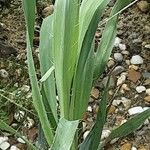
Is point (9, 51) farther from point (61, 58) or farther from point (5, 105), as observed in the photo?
point (61, 58)

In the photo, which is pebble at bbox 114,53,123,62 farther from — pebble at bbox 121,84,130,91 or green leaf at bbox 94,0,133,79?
green leaf at bbox 94,0,133,79

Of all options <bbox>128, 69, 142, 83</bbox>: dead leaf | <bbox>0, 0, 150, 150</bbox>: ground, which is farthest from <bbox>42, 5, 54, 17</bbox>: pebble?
<bbox>128, 69, 142, 83</bbox>: dead leaf

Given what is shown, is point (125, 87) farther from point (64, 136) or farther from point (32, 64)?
point (64, 136)

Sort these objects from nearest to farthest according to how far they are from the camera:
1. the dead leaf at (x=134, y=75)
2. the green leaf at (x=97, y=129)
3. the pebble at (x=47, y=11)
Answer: the green leaf at (x=97, y=129), the dead leaf at (x=134, y=75), the pebble at (x=47, y=11)

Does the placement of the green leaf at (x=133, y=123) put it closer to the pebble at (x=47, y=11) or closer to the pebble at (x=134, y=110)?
the pebble at (x=134, y=110)

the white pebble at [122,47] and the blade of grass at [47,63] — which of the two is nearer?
the blade of grass at [47,63]

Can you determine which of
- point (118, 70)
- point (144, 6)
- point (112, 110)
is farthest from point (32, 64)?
point (144, 6)

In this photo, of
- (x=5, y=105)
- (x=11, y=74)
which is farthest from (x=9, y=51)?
(x=5, y=105)

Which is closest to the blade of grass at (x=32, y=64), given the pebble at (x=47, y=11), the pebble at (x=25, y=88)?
the pebble at (x=25, y=88)
